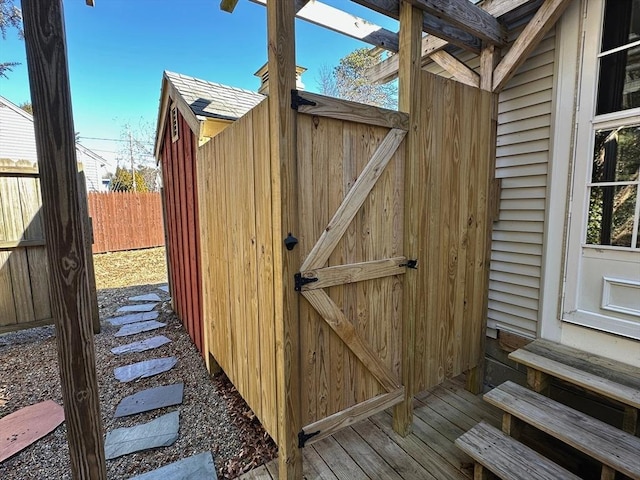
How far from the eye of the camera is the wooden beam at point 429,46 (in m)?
2.22

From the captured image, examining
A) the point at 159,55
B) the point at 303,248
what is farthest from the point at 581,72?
the point at 159,55

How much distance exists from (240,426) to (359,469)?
94 cm

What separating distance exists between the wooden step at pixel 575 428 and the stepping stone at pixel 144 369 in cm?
296

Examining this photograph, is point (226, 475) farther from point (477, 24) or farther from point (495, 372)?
point (477, 24)

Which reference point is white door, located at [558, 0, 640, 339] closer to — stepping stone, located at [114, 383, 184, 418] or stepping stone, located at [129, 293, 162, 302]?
stepping stone, located at [114, 383, 184, 418]

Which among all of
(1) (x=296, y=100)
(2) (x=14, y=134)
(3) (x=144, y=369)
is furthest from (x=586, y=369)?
(2) (x=14, y=134)

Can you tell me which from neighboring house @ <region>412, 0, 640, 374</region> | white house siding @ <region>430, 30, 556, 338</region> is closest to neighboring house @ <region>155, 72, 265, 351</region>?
white house siding @ <region>430, 30, 556, 338</region>

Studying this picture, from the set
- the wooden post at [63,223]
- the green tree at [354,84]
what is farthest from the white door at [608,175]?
the green tree at [354,84]

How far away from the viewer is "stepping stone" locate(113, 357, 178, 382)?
9.97ft

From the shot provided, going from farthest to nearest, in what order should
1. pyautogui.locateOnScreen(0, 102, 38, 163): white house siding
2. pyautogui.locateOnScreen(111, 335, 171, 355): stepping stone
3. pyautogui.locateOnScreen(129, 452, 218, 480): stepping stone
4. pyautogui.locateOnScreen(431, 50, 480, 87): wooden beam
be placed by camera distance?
pyautogui.locateOnScreen(0, 102, 38, 163): white house siding → pyautogui.locateOnScreen(111, 335, 171, 355): stepping stone → pyautogui.locateOnScreen(431, 50, 480, 87): wooden beam → pyautogui.locateOnScreen(129, 452, 218, 480): stepping stone

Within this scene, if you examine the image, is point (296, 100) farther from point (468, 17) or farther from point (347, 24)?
point (468, 17)

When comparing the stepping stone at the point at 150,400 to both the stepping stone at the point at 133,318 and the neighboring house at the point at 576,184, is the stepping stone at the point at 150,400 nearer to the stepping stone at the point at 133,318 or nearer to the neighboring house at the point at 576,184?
the stepping stone at the point at 133,318

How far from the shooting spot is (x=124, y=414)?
2.48 m

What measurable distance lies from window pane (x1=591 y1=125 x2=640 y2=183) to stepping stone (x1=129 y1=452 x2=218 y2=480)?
10.1 feet
